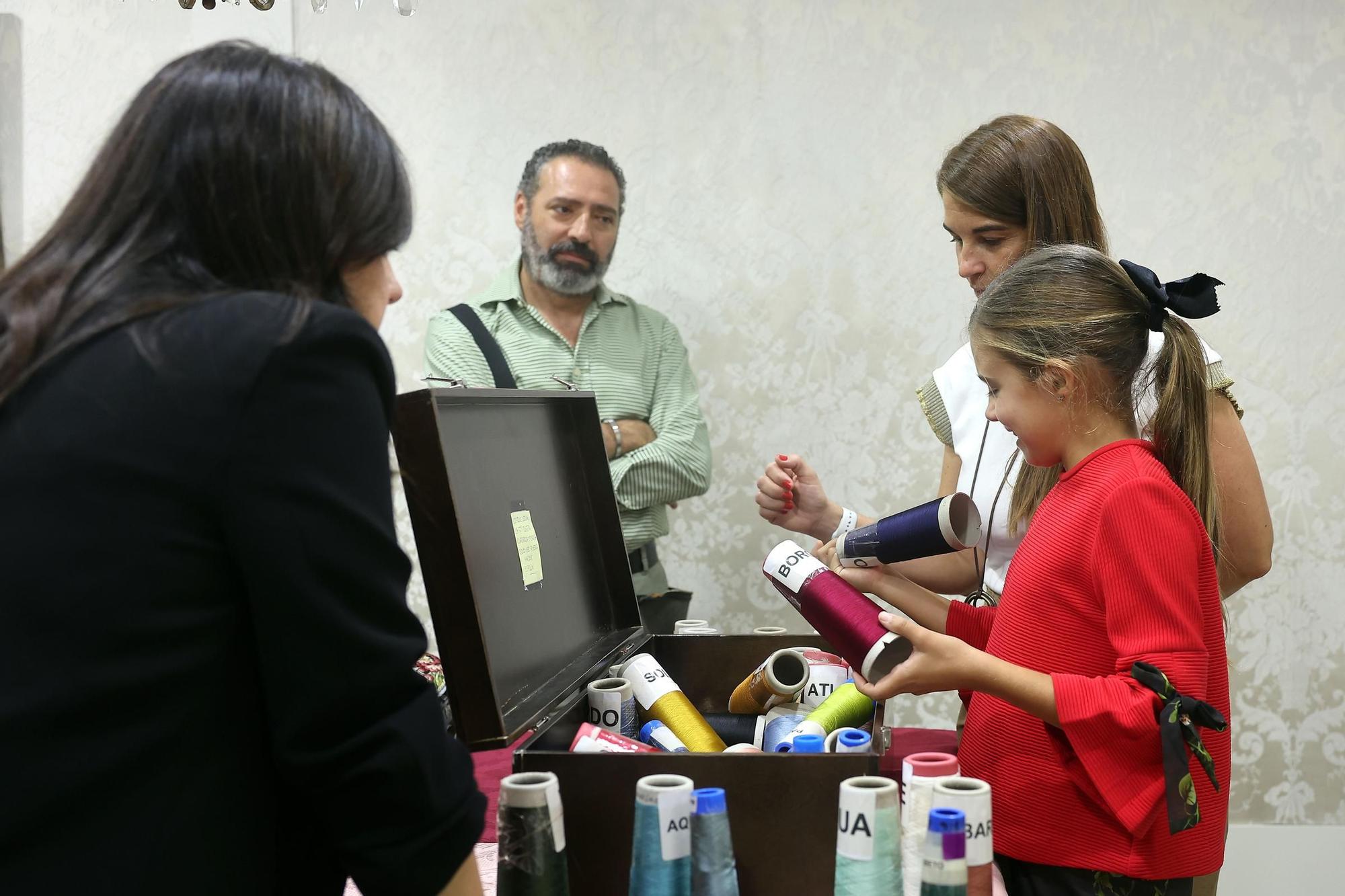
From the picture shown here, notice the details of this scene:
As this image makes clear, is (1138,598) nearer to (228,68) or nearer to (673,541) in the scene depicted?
(228,68)

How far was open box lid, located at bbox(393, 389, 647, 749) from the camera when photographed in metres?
1.05

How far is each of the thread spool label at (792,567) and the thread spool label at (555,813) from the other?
17.0 inches

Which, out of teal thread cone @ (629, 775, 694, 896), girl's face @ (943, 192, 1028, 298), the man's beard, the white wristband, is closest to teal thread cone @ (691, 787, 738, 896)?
teal thread cone @ (629, 775, 694, 896)

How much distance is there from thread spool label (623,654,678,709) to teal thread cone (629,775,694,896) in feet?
1.35

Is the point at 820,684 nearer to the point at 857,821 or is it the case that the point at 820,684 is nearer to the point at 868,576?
the point at 868,576

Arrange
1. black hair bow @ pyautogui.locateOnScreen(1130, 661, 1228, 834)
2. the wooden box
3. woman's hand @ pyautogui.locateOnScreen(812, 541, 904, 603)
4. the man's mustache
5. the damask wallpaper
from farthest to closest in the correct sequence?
the damask wallpaper, the man's mustache, woman's hand @ pyautogui.locateOnScreen(812, 541, 904, 603), black hair bow @ pyautogui.locateOnScreen(1130, 661, 1228, 834), the wooden box

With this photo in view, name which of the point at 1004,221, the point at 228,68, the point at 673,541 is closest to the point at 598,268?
the point at 673,541

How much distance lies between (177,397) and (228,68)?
25cm

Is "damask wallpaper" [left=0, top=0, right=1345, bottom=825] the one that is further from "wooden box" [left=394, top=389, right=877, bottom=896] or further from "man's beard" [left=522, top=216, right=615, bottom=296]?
"wooden box" [left=394, top=389, right=877, bottom=896]

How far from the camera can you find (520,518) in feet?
4.41

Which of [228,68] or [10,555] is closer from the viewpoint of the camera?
[10,555]

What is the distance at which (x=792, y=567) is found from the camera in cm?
127

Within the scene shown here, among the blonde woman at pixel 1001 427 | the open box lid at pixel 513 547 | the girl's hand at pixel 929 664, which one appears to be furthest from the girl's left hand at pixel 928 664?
the blonde woman at pixel 1001 427

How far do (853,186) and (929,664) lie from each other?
227 cm
